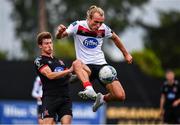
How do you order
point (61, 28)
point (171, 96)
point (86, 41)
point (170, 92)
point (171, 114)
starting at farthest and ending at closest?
point (171, 114) < point (171, 96) < point (170, 92) < point (86, 41) < point (61, 28)

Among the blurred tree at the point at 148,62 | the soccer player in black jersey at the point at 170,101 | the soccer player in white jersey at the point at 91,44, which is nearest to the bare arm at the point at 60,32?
the soccer player in white jersey at the point at 91,44

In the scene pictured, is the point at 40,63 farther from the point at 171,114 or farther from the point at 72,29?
the point at 171,114

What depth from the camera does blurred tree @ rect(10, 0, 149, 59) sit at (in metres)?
50.1

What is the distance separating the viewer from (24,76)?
2561cm

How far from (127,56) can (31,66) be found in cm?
1239

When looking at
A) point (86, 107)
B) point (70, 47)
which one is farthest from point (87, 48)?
point (70, 47)

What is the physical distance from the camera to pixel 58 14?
53125 mm

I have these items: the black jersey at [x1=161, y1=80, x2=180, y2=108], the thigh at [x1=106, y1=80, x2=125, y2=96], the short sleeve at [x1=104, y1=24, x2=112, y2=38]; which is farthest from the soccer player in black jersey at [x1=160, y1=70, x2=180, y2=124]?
the thigh at [x1=106, y1=80, x2=125, y2=96]

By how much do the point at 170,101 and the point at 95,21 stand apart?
940 cm

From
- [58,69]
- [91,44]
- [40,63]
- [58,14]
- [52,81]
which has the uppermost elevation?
[58,14]

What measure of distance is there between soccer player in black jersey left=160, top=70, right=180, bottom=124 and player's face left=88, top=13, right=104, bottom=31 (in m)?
8.70

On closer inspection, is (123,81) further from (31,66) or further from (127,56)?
(127,56)

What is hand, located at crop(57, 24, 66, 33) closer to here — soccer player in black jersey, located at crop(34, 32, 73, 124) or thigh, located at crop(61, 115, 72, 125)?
soccer player in black jersey, located at crop(34, 32, 73, 124)

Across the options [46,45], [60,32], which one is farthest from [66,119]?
[60,32]
